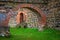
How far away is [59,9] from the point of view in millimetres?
14461

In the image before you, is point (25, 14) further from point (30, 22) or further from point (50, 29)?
point (50, 29)

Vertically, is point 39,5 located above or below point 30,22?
above

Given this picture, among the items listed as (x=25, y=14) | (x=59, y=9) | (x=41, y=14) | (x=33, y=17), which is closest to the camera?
(x=59, y=9)

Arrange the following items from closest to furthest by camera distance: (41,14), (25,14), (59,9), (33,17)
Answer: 1. (59,9)
2. (41,14)
3. (33,17)
4. (25,14)

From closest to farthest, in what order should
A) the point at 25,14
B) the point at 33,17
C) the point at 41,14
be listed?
the point at 41,14 < the point at 33,17 < the point at 25,14

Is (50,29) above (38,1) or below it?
below

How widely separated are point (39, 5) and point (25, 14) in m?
6.76

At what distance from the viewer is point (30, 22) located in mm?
20766

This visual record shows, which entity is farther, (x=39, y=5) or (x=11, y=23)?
(x=11, y=23)

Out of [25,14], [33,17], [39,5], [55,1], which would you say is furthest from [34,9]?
[25,14]

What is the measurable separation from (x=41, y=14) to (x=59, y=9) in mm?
1416

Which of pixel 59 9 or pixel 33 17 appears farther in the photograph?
pixel 33 17

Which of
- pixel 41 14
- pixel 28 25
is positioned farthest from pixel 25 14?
pixel 41 14

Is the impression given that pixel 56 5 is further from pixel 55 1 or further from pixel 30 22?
pixel 30 22
